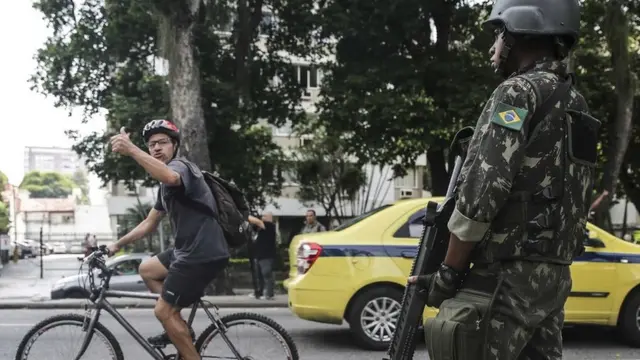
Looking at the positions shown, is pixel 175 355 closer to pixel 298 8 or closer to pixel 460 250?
Result: pixel 460 250

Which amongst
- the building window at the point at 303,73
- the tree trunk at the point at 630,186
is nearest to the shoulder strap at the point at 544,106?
the building window at the point at 303,73

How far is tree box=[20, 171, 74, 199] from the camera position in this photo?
112m

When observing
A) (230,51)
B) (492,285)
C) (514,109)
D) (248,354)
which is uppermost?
(230,51)

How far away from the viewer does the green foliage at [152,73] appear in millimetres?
18812

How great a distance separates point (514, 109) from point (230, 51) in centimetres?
1817

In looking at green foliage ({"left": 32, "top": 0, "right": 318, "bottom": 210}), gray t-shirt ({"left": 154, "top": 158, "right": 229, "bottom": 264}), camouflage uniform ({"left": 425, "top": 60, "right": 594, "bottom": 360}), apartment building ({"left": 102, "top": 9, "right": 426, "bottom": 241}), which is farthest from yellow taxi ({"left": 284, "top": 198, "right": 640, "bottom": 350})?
apartment building ({"left": 102, "top": 9, "right": 426, "bottom": 241})

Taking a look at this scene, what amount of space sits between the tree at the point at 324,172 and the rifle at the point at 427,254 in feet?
80.9

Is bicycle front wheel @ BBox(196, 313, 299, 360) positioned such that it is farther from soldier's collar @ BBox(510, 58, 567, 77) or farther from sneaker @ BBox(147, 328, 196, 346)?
soldier's collar @ BBox(510, 58, 567, 77)

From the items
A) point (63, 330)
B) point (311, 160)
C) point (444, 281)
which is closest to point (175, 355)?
point (63, 330)

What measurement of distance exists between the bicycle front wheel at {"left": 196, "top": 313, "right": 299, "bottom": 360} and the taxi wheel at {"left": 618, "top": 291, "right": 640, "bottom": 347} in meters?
4.17

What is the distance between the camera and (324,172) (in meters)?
28.4

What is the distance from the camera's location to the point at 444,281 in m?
2.33

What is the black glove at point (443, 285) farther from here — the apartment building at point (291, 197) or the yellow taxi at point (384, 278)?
the apartment building at point (291, 197)

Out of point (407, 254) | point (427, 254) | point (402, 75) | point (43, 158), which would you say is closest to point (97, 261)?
point (427, 254)
